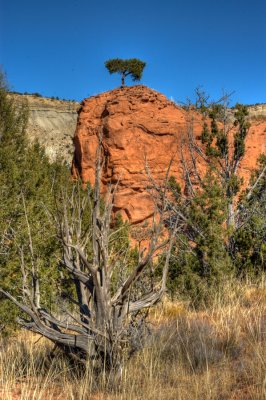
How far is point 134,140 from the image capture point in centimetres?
2038

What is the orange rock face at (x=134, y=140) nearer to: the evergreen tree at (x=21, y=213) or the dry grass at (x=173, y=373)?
the evergreen tree at (x=21, y=213)

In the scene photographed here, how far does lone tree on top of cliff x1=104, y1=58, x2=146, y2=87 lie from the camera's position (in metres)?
28.6

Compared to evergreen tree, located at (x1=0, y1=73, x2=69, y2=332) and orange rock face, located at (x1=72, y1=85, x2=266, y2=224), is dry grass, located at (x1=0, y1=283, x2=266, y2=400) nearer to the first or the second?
evergreen tree, located at (x1=0, y1=73, x2=69, y2=332)

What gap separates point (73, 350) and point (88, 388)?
0.47 m

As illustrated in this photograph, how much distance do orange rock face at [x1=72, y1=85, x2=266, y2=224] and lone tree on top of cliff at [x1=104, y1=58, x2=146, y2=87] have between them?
7.46 meters

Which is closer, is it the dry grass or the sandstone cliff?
the dry grass

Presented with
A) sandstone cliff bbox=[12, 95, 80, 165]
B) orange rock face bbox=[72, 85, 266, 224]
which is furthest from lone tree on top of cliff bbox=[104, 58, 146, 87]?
sandstone cliff bbox=[12, 95, 80, 165]

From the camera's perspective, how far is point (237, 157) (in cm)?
1179

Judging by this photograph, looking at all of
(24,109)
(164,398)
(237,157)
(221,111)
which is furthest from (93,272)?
(24,109)

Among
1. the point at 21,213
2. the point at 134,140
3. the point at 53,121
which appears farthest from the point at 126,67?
the point at 53,121

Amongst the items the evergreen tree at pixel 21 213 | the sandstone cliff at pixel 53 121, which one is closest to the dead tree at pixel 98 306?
the evergreen tree at pixel 21 213

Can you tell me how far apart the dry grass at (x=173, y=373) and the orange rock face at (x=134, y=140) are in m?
15.2

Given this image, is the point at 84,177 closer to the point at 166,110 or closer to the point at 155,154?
the point at 155,154

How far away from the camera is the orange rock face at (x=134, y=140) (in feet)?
63.4
